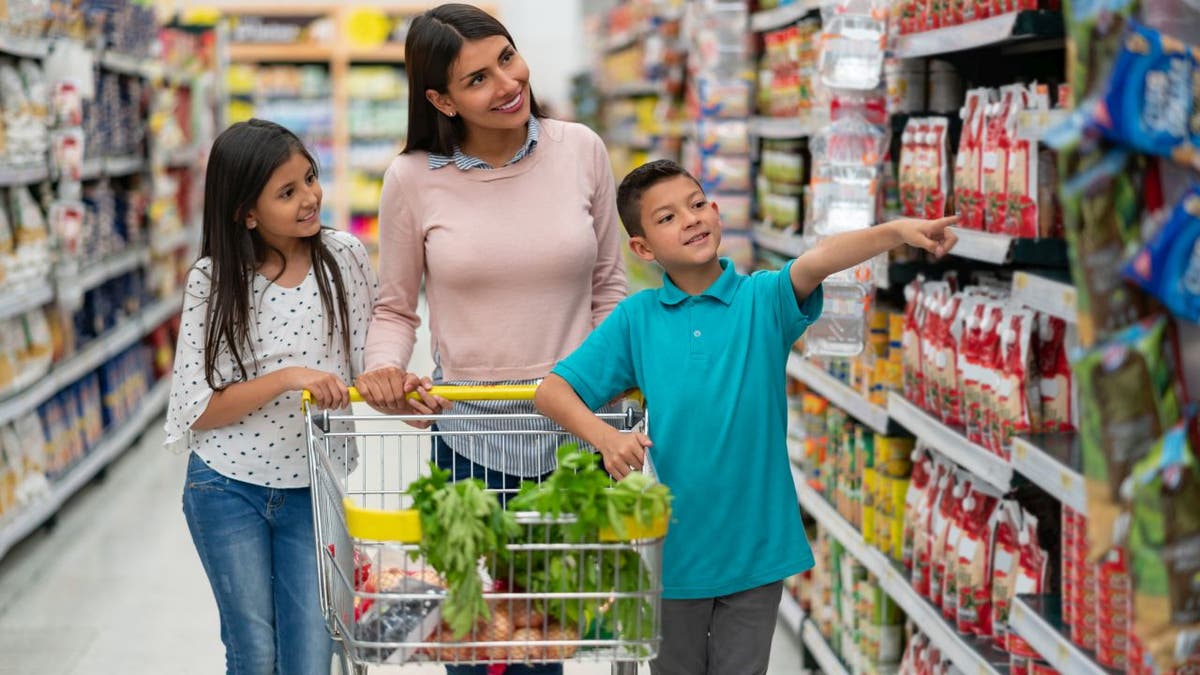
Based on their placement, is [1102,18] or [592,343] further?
[592,343]

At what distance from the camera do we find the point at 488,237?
2572mm

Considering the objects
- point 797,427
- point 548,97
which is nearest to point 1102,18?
point 797,427

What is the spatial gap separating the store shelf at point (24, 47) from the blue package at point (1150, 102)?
419 centimetres

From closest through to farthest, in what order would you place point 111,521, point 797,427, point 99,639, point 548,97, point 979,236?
point 979,236, point 99,639, point 797,427, point 111,521, point 548,97

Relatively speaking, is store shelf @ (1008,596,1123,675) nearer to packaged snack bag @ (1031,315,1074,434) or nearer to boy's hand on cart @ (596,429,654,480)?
packaged snack bag @ (1031,315,1074,434)

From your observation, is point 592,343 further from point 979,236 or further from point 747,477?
point 979,236

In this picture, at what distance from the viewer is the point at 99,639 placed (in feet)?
14.5

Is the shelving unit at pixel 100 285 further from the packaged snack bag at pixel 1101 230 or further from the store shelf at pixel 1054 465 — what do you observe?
the packaged snack bag at pixel 1101 230

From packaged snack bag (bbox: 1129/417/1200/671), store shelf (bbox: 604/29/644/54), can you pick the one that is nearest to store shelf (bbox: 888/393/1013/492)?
packaged snack bag (bbox: 1129/417/1200/671)

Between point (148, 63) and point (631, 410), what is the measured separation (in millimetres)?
5986

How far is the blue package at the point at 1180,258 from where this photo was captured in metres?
1.52

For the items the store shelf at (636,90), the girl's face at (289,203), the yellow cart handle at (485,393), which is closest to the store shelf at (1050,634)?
the yellow cart handle at (485,393)

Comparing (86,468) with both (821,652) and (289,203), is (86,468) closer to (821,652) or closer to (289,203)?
(821,652)

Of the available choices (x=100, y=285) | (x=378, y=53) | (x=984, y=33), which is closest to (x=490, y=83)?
(x=984, y=33)
